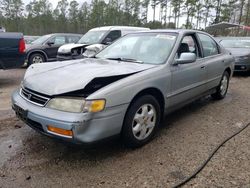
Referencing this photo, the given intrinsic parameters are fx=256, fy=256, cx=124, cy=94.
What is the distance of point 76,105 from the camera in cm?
269

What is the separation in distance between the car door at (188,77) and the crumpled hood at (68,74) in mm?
532

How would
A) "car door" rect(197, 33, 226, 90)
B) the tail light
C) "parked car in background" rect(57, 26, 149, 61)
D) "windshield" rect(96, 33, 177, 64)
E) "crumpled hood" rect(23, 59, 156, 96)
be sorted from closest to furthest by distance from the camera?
"crumpled hood" rect(23, 59, 156, 96) < "windshield" rect(96, 33, 177, 64) < "car door" rect(197, 33, 226, 90) < the tail light < "parked car in background" rect(57, 26, 149, 61)

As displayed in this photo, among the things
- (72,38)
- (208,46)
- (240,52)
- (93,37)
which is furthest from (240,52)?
(72,38)

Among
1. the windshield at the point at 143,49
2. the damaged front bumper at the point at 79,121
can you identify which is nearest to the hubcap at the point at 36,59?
the windshield at the point at 143,49

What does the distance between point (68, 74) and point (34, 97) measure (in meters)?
0.49

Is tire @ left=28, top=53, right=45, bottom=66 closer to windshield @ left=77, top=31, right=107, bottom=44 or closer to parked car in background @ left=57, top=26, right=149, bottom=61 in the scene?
parked car in background @ left=57, top=26, right=149, bottom=61

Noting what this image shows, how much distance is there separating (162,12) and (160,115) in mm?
46138

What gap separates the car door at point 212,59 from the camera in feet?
15.5

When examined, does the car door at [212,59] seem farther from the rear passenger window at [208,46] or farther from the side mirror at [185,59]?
the side mirror at [185,59]

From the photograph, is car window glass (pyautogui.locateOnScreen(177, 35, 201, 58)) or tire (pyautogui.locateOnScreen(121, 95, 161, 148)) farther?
car window glass (pyautogui.locateOnScreen(177, 35, 201, 58))

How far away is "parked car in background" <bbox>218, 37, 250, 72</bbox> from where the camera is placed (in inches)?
348

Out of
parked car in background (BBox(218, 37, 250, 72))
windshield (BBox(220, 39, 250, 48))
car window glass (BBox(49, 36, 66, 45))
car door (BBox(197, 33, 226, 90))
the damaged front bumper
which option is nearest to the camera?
the damaged front bumper

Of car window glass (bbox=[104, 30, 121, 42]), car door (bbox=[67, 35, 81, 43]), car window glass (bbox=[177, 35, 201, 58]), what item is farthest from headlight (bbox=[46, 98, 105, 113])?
car door (bbox=[67, 35, 81, 43])

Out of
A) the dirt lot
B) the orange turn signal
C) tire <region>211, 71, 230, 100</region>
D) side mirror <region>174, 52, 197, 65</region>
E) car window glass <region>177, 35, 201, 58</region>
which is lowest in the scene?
the dirt lot
